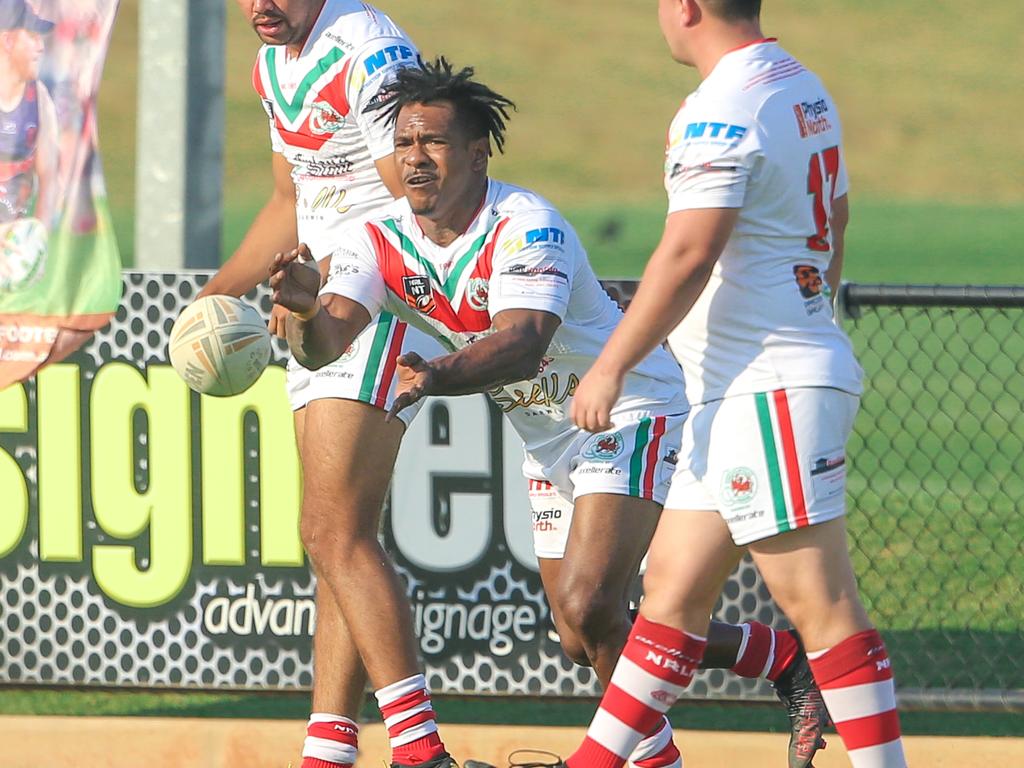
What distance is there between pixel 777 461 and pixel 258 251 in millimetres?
2204

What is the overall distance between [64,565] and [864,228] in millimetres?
25418

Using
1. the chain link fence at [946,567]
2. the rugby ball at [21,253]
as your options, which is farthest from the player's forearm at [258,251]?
the chain link fence at [946,567]

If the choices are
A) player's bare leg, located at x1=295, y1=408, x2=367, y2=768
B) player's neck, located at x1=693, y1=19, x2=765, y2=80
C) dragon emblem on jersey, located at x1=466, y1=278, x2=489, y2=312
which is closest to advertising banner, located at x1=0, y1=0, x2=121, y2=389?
player's bare leg, located at x1=295, y1=408, x2=367, y2=768

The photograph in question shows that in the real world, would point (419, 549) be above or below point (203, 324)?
below

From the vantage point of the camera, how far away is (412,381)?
14.2 feet

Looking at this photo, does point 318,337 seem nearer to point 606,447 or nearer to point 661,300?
point 606,447

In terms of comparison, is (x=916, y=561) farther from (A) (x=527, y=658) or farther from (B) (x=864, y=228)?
(B) (x=864, y=228)

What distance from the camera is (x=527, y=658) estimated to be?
6.03 meters

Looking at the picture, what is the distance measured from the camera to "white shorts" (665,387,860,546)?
4180mm

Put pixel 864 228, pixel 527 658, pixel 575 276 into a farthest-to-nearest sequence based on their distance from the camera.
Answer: pixel 864 228, pixel 527 658, pixel 575 276

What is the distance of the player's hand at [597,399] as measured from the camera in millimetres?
4090

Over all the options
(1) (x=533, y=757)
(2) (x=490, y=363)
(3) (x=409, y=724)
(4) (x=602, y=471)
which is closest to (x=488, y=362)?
(2) (x=490, y=363)

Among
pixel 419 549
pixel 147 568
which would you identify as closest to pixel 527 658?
pixel 419 549

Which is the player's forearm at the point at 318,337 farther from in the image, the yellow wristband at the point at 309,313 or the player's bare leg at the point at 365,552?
the player's bare leg at the point at 365,552
